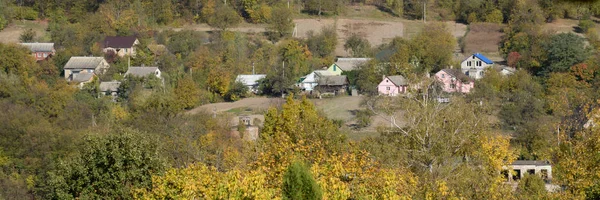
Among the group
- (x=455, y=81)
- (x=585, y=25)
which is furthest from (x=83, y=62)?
(x=585, y=25)

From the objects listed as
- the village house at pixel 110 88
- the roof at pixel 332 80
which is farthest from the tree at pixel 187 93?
the roof at pixel 332 80

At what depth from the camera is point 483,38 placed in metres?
29.0

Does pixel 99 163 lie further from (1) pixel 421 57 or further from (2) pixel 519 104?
(1) pixel 421 57

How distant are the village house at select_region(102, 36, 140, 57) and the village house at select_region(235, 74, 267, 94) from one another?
3.95 metres

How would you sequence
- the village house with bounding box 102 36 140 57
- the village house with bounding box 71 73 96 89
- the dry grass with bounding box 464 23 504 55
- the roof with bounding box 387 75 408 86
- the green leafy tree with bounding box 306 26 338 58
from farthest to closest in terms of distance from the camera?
the dry grass with bounding box 464 23 504 55 → the green leafy tree with bounding box 306 26 338 58 → the village house with bounding box 102 36 140 57 → the village house with bounding box 71 73 96 89 → the roof with bounding box 387 75 408 86

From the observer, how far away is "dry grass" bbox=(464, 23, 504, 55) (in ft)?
92.4

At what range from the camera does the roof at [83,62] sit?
1013 inches

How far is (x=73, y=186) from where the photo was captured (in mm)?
9070

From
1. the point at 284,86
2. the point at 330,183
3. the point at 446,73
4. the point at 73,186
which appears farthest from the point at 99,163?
the point at 446,73

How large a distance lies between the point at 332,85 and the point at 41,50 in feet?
28.2

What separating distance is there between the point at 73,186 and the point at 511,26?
69.3 ft

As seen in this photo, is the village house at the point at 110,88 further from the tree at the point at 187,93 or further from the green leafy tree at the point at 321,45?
the green leafy tree at the point at 321,45

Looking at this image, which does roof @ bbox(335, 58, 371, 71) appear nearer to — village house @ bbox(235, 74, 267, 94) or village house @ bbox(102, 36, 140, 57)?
village house @ bbox(235, 74, 267, 94)

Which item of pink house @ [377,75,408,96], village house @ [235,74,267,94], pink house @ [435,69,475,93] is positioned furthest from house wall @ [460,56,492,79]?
village house @ [235,74,267,94]
